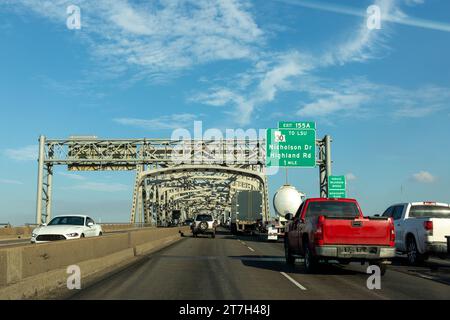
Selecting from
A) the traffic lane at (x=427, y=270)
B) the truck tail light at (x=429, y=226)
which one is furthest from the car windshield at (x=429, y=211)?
the truck tail light at (x=429, y=226)

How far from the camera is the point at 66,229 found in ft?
68.6

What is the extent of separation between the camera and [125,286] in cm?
1152

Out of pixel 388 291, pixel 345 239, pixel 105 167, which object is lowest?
pixel 388 291

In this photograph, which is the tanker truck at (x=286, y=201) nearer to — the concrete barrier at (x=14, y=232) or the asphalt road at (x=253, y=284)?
the concrete barrier at (x=14, y=232)

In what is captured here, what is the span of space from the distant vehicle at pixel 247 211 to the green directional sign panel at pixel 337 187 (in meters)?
9.77

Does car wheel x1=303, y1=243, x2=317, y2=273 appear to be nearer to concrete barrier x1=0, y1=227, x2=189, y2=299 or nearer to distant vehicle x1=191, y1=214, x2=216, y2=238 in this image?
concrete barrier x1=0, y1=227, x2=189, y2=299

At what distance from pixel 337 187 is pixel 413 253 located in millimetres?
26223

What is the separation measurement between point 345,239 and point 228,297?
4604mm

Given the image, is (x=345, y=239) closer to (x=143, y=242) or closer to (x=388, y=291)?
(x=388, y=291)

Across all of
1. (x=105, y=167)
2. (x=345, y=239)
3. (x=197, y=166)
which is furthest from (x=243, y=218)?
(x=345, y=239)

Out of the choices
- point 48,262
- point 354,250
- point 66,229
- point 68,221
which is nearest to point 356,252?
point 354,250

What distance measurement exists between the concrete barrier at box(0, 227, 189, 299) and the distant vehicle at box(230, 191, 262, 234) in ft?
110

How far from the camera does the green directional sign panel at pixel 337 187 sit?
43.6m

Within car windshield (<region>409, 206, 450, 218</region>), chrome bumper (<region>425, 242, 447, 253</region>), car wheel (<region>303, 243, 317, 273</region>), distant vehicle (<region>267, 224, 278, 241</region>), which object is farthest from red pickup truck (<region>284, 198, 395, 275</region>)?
distant vehicle (<region>267, 224, 278, 241</region>)
